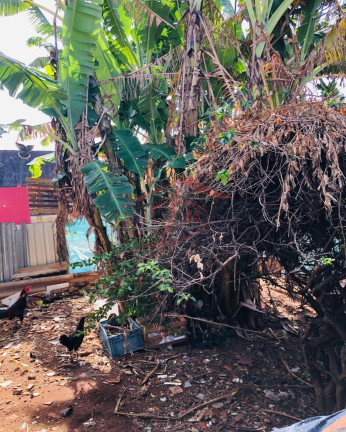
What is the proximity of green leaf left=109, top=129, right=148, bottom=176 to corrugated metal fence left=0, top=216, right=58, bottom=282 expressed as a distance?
113 inches

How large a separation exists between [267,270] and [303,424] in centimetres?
207

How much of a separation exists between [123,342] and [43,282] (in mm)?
3446

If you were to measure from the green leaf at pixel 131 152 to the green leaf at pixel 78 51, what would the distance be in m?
0.80

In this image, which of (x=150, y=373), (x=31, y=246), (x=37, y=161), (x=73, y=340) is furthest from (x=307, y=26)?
(x=31, y=246)

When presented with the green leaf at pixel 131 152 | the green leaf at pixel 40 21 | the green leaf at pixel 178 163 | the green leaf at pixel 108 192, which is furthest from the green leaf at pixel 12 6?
the green leaf at pixel 178 163

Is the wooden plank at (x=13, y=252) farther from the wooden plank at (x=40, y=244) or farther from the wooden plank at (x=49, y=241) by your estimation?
the wooden plank at (x=49, y=241)

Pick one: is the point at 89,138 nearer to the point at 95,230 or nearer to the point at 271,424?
the point at 95,230

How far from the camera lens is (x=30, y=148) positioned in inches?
499

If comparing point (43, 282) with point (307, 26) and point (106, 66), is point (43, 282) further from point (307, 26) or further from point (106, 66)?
point (307, 26)

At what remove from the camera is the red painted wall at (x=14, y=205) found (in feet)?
27.1

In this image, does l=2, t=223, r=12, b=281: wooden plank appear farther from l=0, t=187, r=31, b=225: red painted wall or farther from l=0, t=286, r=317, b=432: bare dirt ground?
l=0, t=286, r=317, b=432: bare dirt ground

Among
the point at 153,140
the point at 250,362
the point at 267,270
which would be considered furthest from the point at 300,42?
the point at 250,362

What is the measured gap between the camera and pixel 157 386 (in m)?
4.29

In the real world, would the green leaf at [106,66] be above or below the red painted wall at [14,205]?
above
